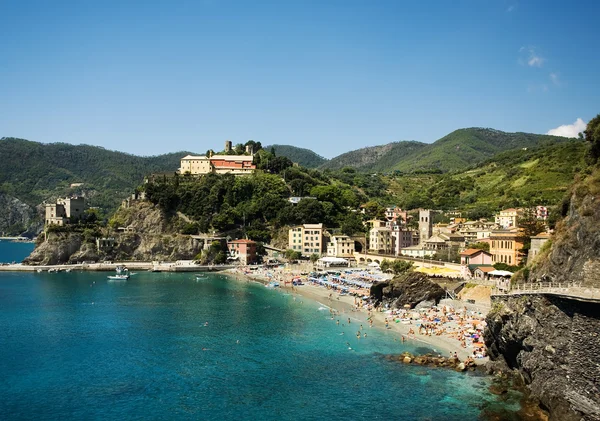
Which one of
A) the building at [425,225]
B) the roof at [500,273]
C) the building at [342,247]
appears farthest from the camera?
the building at [342,247]

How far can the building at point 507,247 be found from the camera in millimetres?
44156

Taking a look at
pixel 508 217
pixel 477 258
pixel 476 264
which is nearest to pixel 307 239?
pixel 508 217

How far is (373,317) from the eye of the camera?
134 ft

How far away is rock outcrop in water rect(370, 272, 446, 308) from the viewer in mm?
42156

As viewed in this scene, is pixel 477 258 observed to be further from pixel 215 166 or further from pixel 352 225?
pixel 215 166

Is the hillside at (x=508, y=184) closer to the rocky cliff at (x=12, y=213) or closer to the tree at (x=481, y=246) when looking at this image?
the tree at (x=481, y=246)

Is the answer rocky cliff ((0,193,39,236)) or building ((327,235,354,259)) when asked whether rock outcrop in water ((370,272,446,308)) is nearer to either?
building ((327,235,354,259))

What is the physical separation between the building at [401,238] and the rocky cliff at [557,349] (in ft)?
150

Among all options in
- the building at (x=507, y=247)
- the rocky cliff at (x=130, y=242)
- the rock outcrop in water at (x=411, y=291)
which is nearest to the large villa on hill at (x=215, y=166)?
the rocky cliff at (x=130, y=242)

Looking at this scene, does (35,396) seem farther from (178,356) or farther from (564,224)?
(564,224)

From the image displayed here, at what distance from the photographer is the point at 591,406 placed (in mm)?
18359

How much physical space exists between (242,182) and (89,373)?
61351mm

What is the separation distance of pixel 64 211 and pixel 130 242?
1321 cm

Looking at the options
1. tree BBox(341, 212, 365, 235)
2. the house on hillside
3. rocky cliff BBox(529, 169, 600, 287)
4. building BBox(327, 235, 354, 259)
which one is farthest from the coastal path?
tree BBox(341, 212, 365, 235)
